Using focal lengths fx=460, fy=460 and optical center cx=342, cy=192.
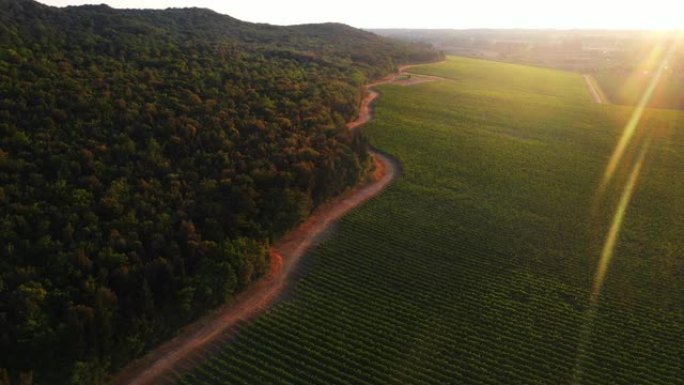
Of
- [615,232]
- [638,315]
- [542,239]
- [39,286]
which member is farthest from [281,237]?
[615,232]

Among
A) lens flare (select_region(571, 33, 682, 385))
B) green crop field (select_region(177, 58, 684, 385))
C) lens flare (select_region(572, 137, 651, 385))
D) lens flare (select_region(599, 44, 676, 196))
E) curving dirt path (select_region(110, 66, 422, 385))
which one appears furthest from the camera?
lens flare (select_region(599, 44, 676, 196))

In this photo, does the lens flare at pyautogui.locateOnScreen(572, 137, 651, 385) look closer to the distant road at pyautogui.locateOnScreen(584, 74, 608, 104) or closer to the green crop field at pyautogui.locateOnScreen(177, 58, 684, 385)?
the green crop field at pyautogui.locateOnScreen(177, 58, 684, 385)

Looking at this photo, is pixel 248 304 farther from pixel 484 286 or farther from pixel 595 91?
pixel 595 91

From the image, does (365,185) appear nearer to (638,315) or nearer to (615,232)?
(615,232)

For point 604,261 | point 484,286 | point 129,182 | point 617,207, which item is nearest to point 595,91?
point 617,207

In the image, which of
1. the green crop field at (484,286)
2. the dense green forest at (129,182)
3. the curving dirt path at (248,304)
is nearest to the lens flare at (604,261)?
the green crop field at (484,286)

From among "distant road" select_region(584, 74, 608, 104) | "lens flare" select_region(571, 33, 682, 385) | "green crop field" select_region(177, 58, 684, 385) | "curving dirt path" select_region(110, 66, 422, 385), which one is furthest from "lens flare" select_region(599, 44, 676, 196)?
"curving dirt path" select_region(110, 66, 422, 385)

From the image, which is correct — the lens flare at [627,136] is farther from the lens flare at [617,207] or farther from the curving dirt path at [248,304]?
the curving dirt path at [248,304]
